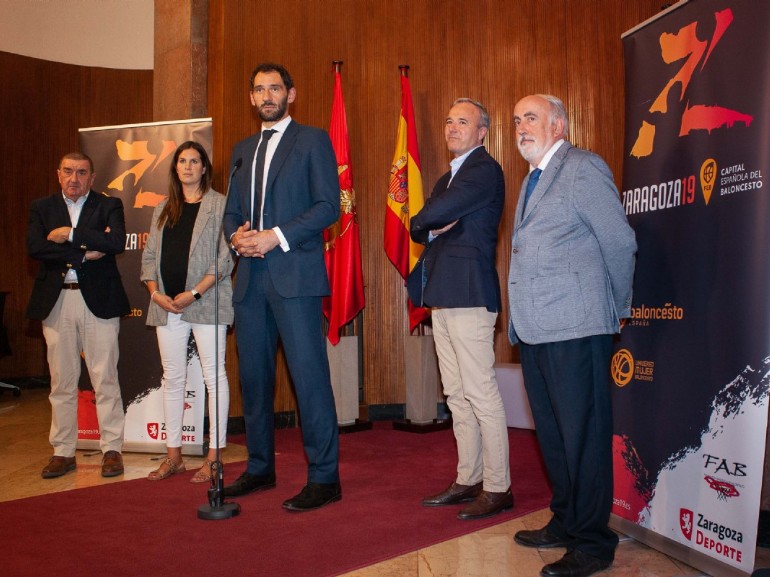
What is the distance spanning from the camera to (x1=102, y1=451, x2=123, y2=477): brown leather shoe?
4.05m

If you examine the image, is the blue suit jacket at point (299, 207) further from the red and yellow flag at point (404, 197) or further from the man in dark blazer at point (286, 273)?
the red and yellow flag at point (404, 197)

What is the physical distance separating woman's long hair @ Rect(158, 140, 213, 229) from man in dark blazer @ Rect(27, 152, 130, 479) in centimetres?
33

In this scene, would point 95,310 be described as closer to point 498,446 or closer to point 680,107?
point 498,446

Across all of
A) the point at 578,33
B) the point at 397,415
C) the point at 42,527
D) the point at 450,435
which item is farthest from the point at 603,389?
the point at 578,33

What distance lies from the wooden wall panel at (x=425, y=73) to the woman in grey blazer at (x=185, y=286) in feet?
5.76

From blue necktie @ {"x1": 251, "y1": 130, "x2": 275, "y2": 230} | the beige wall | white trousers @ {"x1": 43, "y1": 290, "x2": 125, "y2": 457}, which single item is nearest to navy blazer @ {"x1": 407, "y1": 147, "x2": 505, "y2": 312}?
blue necktie @ {"x1": 251, "y1": 130, "x2": 275, "y2": 230}

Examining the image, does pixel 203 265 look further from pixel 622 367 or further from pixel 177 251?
pixel 622 367

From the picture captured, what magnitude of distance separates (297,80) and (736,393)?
14.6ft

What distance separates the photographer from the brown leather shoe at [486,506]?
10.2ft

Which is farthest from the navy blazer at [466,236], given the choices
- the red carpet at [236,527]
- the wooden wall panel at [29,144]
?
the wooden wall panel at [29,144]

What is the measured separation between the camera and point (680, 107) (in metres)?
2.67

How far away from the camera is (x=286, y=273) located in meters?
3.24

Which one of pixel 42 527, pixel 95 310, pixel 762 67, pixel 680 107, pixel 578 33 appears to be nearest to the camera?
pixel 762 67

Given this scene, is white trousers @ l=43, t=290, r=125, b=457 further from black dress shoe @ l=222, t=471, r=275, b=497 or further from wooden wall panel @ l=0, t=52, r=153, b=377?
wooden wall panel @ l=0, t=52, r=153, b=377
